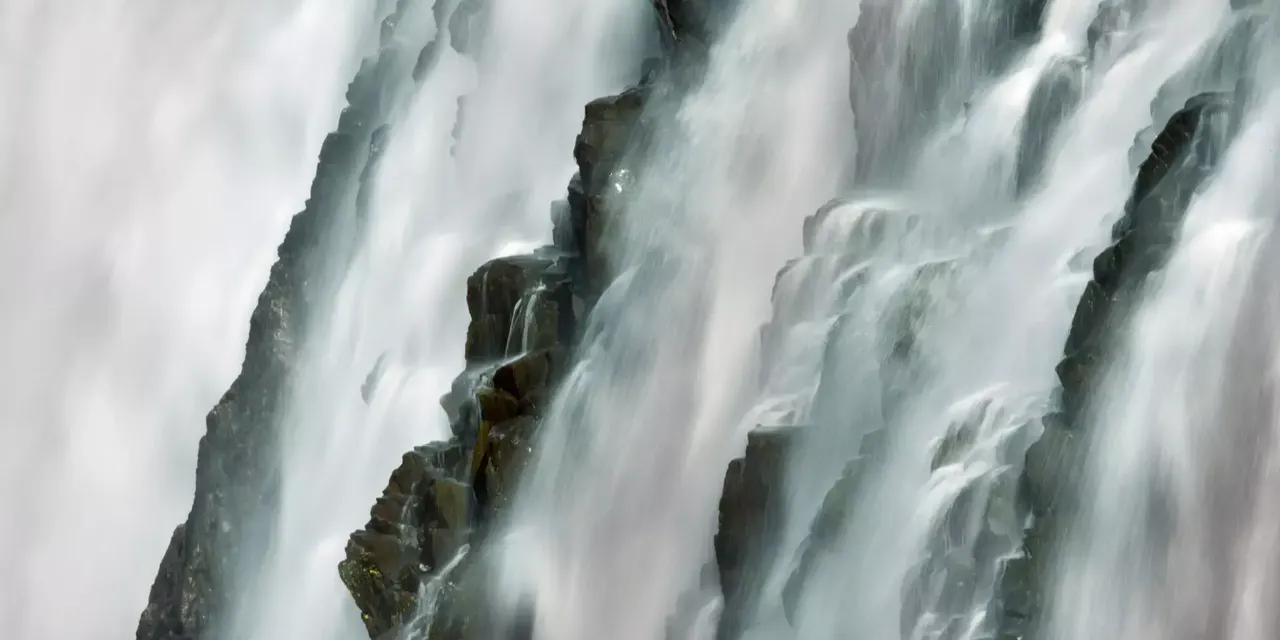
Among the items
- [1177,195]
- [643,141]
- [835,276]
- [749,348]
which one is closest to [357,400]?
[643,141]

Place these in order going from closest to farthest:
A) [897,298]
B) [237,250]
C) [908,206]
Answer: [897,298]
[908,206]
[237,250]

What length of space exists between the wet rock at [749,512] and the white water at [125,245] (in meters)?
10.1

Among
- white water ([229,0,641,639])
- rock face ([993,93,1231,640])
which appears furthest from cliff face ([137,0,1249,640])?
white water ([229,0,641,639])

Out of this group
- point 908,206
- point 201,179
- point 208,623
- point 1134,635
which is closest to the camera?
point 1134,635

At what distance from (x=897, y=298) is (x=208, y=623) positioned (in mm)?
9045

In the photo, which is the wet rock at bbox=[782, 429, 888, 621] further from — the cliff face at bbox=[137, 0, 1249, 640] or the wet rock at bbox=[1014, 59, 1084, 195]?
the wet rock at bbox=[1014, 59, 1084, 195]

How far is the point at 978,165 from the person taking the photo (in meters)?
8.85

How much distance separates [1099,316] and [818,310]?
2111 mm

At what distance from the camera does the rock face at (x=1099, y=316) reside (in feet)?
22.5

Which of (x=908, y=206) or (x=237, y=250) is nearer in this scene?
(x=908, y=206)

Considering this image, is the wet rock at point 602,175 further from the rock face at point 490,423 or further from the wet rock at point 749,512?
the wet rock at point 749,512

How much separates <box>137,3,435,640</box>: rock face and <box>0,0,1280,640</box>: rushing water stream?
0.14 meters

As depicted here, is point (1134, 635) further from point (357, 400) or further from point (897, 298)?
point (357, 400)

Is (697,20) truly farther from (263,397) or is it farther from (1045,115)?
(263,397)
